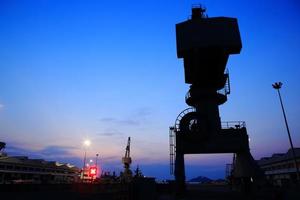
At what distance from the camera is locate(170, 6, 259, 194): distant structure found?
109 ft

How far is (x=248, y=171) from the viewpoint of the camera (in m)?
33.3

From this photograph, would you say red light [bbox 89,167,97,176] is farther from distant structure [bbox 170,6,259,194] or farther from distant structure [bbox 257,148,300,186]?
distant structure [bbox 170,6,259,194]

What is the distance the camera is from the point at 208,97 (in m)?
36.7

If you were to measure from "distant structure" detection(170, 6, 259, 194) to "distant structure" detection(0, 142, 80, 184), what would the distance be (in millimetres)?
59121

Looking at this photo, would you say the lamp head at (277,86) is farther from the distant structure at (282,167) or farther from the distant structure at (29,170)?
the distant structure at (29,170)

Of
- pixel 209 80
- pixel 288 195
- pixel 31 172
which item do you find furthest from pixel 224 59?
pixel 31 172

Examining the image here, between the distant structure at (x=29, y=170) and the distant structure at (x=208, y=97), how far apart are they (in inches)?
2328

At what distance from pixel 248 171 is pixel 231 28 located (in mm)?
18864

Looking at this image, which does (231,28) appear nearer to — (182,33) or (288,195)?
(182,33)

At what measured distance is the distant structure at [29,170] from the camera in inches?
3701

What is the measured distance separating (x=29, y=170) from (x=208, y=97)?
96.6 meters

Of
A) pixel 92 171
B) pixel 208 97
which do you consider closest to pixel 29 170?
pixel 92 171

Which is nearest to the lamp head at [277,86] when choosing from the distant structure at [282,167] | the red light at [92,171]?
the distant structure at [282,167]

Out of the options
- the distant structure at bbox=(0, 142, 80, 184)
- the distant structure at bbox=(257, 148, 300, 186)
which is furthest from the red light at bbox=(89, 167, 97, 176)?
the distant structure at bbox=(257, 148, 300, 186)
